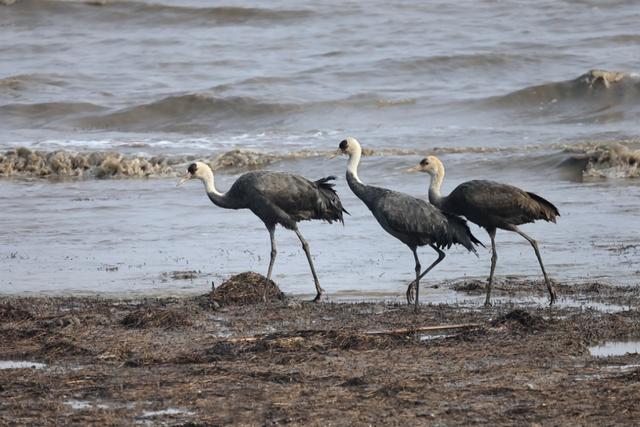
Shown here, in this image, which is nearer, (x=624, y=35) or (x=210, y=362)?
→ (x=210, y=362)

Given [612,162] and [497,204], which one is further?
[612,162]

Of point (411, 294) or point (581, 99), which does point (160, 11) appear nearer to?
point (581, 99)

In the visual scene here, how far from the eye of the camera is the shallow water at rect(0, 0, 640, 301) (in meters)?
14.3

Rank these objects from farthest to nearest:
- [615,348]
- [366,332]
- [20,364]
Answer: [366,332], [615,348], [20,364]

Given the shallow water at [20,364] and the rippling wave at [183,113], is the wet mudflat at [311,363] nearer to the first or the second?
the shallow water at [20,364]

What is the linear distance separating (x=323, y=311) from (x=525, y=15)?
91.5ft

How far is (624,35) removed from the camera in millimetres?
34469

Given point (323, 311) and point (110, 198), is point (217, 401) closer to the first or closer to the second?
point (323, 311)

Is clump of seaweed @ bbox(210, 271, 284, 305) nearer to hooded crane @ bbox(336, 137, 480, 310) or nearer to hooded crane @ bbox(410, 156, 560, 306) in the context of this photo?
hooded crane @ bbox(336, 137, 480, 310)

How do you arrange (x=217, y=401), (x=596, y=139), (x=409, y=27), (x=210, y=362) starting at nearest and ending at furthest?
1. (x=217, y=401)
2. (x=210, y=362)
3. (x=596, y=139)
4. (x=409, y=27)

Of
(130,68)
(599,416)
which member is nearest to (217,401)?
(599,416)

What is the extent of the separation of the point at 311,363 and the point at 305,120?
780 inches

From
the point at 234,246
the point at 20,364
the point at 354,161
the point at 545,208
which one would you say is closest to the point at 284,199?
the point at 354,161

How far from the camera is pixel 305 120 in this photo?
93.2ft
